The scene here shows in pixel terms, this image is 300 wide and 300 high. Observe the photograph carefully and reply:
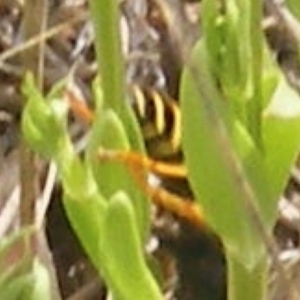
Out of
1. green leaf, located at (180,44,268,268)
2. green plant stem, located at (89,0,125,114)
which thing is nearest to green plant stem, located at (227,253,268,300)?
green leaf, located at (180,44,268,268)

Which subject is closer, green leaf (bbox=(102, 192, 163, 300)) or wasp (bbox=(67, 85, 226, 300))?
green leaf (bbox=(102, 192, 163, 300))

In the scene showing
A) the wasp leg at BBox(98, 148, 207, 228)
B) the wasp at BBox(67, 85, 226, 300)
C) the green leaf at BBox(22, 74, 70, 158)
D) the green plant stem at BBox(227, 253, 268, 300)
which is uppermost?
the green leaf at BBox(22, 74, 70, 158)

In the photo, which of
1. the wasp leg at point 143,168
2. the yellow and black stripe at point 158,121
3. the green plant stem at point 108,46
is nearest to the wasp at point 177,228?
the yellow and black stripe at point 158,121

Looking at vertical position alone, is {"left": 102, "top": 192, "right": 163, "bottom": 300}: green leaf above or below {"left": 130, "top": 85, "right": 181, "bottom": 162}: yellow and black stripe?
above

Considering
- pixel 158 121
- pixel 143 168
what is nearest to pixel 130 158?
pixel 143 168

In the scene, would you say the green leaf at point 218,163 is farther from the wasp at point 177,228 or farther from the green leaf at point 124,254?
the wasp at point 177,228

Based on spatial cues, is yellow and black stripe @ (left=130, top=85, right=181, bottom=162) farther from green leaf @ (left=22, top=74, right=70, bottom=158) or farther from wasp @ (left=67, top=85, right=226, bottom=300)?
green leaf @ (left=22, top=74, right=70, bottom=158)

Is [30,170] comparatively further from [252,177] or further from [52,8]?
[52,8]

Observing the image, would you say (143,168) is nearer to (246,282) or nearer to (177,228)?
(246,282)

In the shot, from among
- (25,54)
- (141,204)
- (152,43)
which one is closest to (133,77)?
(152,43)
